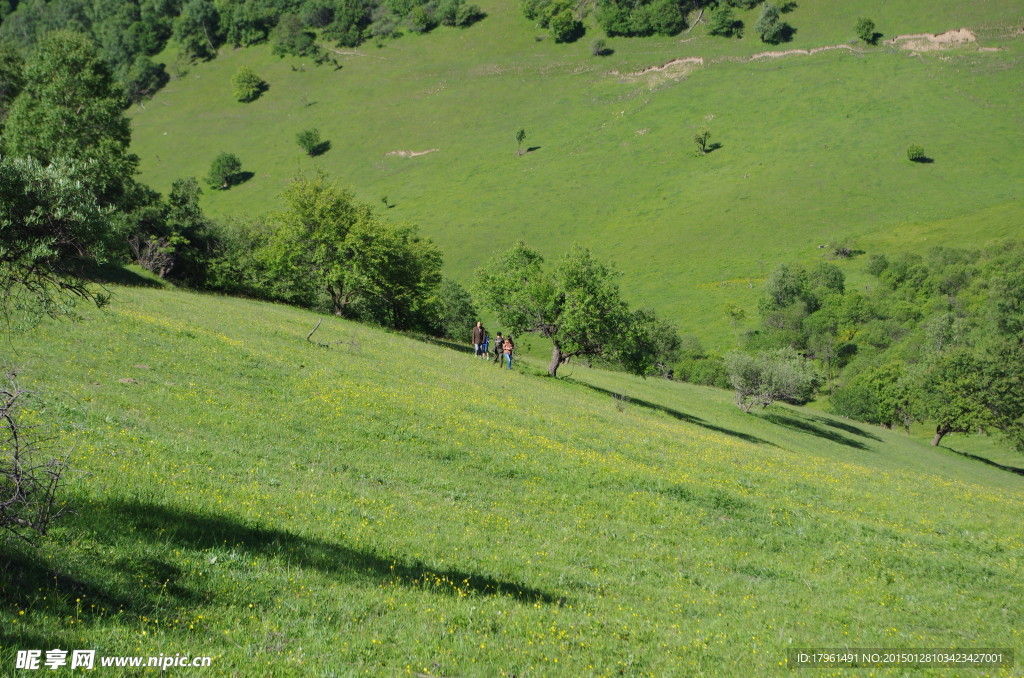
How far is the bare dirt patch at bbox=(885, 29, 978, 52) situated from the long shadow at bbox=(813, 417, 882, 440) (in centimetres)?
14941

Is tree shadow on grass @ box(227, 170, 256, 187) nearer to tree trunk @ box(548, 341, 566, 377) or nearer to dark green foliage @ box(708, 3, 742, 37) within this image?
tree trunk @ box(548, 341, 566, 377)

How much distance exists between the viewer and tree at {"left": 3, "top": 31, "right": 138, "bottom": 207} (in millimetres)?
48781

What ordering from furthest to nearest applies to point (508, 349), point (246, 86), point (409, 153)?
point (246, 86) < point (409, 153) < point (508, 349)

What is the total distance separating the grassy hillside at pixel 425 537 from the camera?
7867 mm

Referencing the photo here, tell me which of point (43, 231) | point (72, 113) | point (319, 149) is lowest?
point (43, 231)

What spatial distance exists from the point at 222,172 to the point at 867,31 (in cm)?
17842

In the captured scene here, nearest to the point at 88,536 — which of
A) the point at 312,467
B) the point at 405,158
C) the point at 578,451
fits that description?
the point at 312,467

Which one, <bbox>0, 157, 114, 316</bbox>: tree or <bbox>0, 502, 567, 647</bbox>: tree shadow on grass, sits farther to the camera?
<bbox>0, 157, 114, 316</bbox>: tree

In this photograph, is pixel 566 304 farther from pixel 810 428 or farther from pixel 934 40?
pixel 934 40

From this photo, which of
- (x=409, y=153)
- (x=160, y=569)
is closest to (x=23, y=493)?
(x=160, y=569)

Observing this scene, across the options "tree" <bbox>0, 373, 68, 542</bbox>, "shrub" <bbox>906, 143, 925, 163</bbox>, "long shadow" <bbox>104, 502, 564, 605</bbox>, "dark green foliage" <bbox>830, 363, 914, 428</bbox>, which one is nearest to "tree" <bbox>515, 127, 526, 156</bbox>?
"shrub" <bbox>906, 143, 925, 163</bbox>

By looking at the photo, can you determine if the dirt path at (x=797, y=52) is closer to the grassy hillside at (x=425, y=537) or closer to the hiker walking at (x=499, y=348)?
the hiker walking at (x=499, y=348)

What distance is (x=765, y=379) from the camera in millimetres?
55656

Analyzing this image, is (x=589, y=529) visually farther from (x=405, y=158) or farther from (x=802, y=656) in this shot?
(x=405, y=158)
